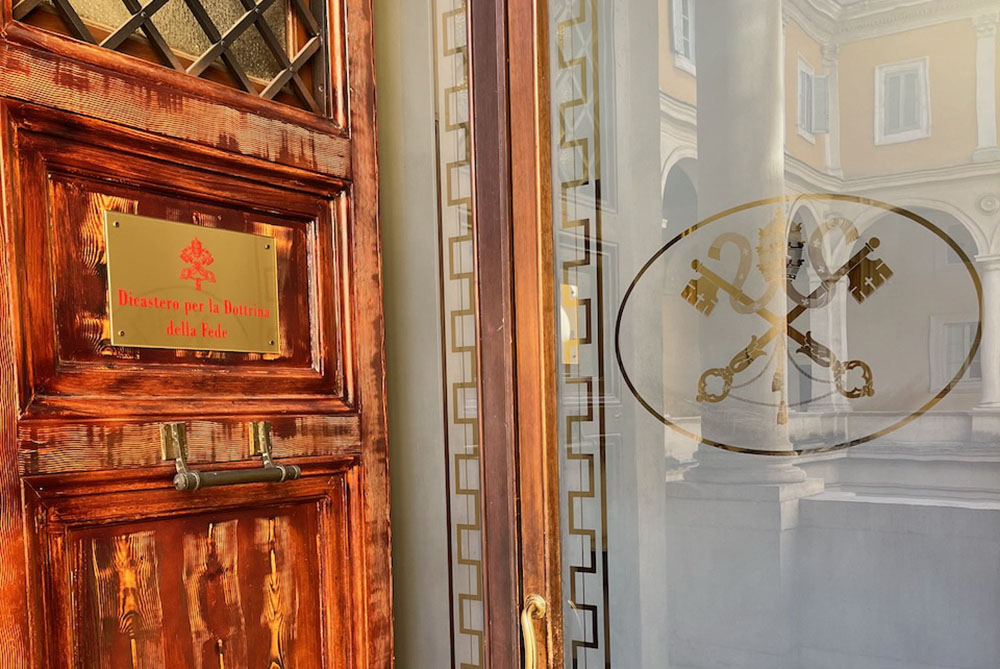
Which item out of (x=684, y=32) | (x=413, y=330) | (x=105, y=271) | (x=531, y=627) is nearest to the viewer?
(x=105, y=271)

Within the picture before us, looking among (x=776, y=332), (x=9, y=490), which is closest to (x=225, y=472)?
(x=9, y=490)

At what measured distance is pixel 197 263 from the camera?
1.02 m

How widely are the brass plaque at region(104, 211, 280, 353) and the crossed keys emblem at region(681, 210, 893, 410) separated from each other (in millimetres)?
539

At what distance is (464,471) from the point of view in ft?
4.12

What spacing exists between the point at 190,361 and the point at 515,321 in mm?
440

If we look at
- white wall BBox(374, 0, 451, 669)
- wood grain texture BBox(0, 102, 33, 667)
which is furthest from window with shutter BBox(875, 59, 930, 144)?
wood grain texture BBox(0, 102, 33, 667)

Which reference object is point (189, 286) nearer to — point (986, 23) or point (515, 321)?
point (515, 321)

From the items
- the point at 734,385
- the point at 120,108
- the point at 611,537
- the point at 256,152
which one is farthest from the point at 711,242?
the point at 120,108

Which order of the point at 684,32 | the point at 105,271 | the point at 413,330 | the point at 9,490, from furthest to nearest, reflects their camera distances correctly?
the point at 413,330 < the point at 684,32 < the point at 105,271 < the point at 9,490

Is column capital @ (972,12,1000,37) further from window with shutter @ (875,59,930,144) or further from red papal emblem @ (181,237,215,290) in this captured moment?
red papal emblem @ (181,237,215,290)

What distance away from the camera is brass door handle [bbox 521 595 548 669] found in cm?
118

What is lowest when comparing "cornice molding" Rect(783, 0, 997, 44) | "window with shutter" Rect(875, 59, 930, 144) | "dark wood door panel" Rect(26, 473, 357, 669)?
"dark wood door panel" Rect(26, 473, 357, 669)

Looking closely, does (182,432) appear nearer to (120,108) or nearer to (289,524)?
(289,524)

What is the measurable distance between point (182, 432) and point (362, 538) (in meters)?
0.31
